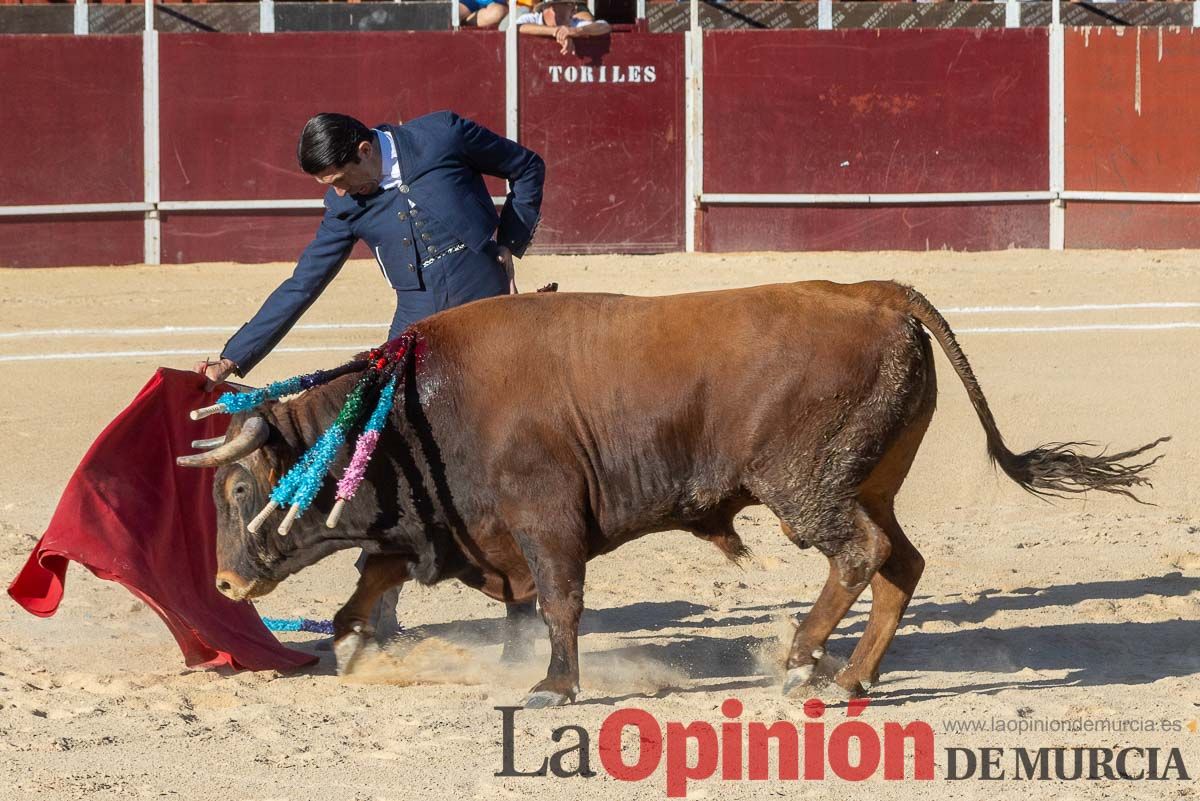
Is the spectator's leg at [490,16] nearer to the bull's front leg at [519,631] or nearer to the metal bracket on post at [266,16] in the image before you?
the metal bracket on post at [266,16]

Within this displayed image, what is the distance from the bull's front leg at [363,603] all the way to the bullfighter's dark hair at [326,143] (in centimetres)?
93

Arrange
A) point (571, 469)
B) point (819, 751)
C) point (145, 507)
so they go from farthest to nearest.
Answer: point (145, 507), point (571, 469), point (819, 751)

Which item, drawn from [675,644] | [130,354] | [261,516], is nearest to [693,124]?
[130,354]

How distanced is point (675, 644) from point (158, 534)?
1352 mm

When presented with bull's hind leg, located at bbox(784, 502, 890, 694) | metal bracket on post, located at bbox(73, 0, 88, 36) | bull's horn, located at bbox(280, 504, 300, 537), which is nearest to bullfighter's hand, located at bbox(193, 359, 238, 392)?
bull's horn, located at bbox(280, 504, 300, 537)

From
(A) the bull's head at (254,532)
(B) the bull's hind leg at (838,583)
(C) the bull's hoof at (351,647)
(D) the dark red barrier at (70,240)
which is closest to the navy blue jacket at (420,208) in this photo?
(A) the bull's head at (254,532)

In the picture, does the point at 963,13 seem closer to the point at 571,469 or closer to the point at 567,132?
the point at 567,132

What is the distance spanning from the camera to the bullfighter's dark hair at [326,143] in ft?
13.1

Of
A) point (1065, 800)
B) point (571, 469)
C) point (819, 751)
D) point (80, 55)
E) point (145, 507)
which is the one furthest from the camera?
point (80, 55)

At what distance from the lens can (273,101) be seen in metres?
10.8

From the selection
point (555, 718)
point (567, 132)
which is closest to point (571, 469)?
point (555, 718)

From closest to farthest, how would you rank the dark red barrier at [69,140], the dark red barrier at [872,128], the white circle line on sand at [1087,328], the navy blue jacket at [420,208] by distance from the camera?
the navy blue jacket at [420,208]
the white circle line on sand at [1087,328]
the dark red barrier at [69,140]
the dark red barrier at [872,128]

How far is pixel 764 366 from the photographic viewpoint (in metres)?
3.83

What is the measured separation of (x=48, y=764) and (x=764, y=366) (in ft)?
5.68
